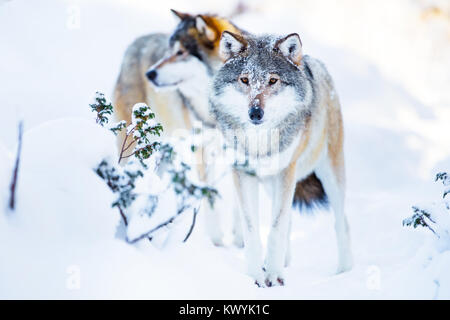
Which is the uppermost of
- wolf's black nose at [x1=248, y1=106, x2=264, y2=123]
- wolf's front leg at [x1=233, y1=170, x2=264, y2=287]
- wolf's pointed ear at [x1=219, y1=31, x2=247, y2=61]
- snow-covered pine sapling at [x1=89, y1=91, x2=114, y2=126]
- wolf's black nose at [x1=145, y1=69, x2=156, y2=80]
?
wolf's black nose at [x1=145, y1=69, x2=156, y2=80]

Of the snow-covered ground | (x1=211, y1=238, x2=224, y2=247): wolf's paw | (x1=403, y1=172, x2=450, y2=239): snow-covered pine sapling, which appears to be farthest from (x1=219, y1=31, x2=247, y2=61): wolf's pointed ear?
(x1=211, y1=238, x2=224, y2=247): wolf's paw

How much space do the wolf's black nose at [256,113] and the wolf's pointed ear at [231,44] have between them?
1.73ft

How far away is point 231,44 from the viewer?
3.81 m

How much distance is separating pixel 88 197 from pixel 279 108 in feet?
5.68

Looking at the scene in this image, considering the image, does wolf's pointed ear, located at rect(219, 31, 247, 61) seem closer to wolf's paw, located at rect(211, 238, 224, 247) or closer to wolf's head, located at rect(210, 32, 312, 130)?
wolf's head, located at rect(210, 32, 312, 130)

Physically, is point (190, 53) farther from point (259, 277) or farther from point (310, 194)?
point (259, 277)

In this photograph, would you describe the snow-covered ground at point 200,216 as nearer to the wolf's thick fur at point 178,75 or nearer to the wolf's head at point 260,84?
the wolf's thick fur at point 178,75

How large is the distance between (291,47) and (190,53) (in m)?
1.80

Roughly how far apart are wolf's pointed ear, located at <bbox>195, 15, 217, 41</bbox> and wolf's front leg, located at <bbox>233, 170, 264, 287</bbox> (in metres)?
1.88

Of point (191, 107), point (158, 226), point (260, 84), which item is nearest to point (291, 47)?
point (260, 84)

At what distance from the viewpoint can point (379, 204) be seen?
5.78 metres

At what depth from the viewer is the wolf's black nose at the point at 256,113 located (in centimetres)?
351

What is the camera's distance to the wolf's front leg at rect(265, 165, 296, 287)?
3695 millimetres
